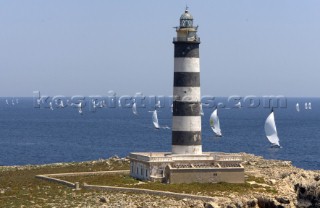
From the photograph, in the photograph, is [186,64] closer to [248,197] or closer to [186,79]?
[186,79]

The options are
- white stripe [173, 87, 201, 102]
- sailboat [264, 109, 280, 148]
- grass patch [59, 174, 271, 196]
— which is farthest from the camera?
sailboat [264, 109, 280, 148]

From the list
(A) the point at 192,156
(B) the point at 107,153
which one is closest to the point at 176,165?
(A) the point at 192,156

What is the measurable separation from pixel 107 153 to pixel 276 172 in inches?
1904

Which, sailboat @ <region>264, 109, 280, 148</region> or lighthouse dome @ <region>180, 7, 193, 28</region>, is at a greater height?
lighthouse dome @ <region>180, 7, 193, 28</region>

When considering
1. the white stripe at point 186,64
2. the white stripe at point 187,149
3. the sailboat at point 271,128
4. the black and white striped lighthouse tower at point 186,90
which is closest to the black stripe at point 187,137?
the black and white striped lighthouse tower at point 186,90

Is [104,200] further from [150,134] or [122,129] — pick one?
[122,129]

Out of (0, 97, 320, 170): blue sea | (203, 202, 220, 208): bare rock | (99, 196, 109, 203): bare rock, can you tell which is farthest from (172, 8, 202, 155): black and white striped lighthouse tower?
(0, 97, 320, 170): blue sea

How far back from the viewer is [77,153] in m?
96.2

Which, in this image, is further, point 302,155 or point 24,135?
point 24,135

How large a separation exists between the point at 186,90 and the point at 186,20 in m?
4.59

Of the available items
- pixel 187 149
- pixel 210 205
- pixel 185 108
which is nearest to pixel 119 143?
pixel 187 149

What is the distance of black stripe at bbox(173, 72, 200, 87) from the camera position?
1762 inches

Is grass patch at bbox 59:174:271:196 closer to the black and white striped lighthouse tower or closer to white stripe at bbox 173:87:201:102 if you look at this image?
the black and white striped lighthouse tower

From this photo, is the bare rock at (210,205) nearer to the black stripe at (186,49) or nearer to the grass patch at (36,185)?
the grass patch at (36,185)
